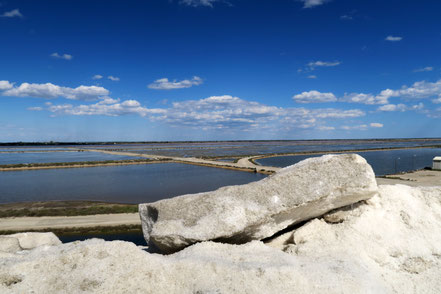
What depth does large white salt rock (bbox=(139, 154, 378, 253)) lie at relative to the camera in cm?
806

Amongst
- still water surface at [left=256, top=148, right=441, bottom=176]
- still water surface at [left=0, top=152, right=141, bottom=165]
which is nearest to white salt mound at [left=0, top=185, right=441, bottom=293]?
still water surface at [left=256, top=148, right=441, bottom=176]

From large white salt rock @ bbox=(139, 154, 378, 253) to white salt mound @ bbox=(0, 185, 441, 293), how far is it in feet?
1.49

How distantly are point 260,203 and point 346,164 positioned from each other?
9.38 feet

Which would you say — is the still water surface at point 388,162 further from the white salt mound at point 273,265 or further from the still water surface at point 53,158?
the white salt mound at point 273,265

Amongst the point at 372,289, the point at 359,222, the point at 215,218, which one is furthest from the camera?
the point at 359,222

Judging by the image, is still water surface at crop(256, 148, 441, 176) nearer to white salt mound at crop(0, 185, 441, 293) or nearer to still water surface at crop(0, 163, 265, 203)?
still water surface at crop(0, 163, 265, 203)

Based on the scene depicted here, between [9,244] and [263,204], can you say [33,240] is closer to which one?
[9,244]

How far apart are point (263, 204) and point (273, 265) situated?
2014mm

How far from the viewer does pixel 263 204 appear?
8289 mm

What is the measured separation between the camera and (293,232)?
8.99m

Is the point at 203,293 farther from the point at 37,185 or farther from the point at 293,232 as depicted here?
the point at 37,185

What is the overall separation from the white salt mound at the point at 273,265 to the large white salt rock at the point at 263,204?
0.45m

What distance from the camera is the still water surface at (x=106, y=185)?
46.6m

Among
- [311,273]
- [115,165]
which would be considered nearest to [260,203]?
[311,273]
